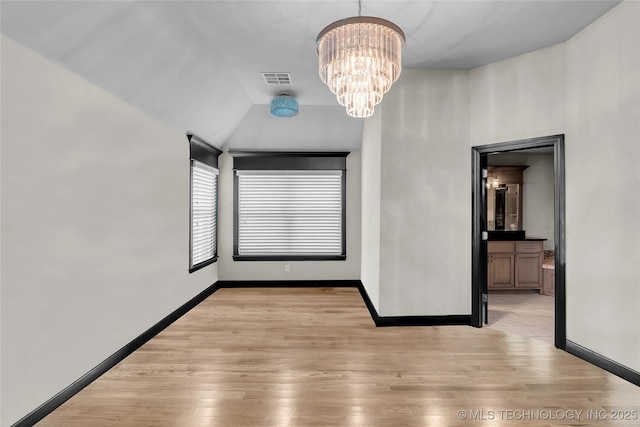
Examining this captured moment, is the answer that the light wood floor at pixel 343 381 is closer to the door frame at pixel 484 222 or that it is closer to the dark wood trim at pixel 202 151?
the door frame at pixel 484 222

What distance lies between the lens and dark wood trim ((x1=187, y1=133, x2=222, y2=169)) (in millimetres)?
4164

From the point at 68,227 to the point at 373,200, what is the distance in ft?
10.2

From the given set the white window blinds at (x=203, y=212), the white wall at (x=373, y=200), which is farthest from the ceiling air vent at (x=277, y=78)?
the white window blinds at (x=203, y=212)

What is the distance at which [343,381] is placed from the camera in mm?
2402

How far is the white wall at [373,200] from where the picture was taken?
369cm

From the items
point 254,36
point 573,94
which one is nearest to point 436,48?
point 573,94

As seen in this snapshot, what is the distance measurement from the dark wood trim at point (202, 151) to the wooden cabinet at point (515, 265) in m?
4.66

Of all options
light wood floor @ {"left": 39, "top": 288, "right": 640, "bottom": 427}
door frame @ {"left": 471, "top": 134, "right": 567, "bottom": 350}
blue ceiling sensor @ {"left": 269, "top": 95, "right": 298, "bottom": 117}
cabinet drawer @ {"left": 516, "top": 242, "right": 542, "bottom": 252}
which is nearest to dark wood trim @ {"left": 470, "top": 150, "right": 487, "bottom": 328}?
door frame @ {"left": 471, "top": 134, "right": 567, "bottom": 350}

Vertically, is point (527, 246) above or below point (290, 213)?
below

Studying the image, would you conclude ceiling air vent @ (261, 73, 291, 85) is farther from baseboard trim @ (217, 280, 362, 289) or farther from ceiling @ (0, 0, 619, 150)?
baseboard trim @ (217, 280, 362, 289)

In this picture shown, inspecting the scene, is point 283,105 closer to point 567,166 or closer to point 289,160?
point 289,160

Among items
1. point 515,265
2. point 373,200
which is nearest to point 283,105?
point 373,200

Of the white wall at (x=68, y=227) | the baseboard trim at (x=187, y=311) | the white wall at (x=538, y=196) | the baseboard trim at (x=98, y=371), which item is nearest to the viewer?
the white wall at (x=68, y=227)

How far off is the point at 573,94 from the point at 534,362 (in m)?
2.45
